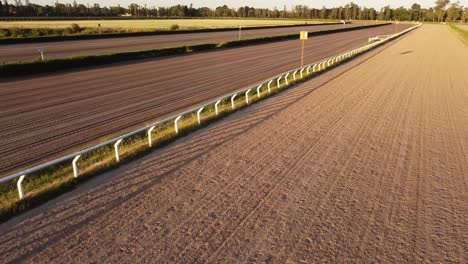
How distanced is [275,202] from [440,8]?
222146 mm

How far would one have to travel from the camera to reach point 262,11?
19312 cm

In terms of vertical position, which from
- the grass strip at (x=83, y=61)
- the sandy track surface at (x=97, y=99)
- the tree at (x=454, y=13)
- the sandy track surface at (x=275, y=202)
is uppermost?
the tree at (x=454, y=13)

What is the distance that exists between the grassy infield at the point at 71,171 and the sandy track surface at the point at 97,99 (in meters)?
0.84

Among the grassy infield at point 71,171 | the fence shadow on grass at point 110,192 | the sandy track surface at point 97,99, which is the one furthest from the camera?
the sandy track surface at point 97,99

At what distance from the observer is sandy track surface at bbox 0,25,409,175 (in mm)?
9828

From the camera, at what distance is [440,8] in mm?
187375

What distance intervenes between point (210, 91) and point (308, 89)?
4.79 m

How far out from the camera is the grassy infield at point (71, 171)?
636 cm

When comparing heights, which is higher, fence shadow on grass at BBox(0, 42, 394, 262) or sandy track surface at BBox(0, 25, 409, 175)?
sandy track surface at BBox(0, 25, 409, 175)

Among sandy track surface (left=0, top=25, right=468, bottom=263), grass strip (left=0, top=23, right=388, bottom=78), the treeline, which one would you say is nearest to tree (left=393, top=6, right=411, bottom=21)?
the treeline

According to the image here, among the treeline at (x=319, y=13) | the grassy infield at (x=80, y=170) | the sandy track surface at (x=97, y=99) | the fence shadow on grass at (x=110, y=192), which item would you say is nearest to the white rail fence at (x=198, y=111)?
the grassy infield at (x=80, y=170)

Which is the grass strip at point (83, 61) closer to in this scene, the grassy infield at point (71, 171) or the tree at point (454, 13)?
the grassy infield at point (71, 171)

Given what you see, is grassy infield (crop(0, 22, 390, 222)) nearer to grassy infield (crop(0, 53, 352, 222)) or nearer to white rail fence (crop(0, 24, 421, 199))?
grassy infield (crop(0, 53, 352, 222))

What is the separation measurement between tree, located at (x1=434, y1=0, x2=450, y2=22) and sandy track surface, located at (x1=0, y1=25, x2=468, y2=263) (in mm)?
199602
